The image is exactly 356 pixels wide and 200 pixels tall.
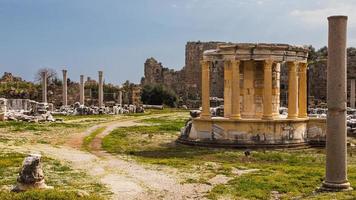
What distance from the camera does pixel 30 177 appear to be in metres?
11.1

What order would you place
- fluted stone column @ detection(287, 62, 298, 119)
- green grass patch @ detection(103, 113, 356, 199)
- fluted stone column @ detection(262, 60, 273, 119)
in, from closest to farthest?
green grass patch @ detection(103, 113, 356, 199)
fluted stone column @ detection(262, 60, 273, 119)
fluted stone column @ detection(287, 62, 298, 119)

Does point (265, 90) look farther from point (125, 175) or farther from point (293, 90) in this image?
point (125, 175)

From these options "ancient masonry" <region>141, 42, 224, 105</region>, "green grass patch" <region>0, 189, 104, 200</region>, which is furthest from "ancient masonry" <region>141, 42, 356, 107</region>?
"green grass patch" <region>0, 189, 104, 200</region>

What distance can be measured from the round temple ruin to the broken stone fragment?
11.8m

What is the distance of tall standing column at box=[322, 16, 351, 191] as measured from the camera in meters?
11.6

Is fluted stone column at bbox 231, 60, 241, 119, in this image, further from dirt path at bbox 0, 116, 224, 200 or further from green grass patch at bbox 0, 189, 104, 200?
green grass patch at bbox 0, 189, 104, 200

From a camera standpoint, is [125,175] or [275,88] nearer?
[125,175]

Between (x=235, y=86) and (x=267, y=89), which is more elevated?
(x=235, y=86)

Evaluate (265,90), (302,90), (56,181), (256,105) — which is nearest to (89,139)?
(256,105)

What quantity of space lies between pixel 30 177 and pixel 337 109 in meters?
6.81

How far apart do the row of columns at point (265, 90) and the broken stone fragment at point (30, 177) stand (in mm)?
12758

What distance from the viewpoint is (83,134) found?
26.6 meters

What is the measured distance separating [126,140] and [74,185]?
12.0 m

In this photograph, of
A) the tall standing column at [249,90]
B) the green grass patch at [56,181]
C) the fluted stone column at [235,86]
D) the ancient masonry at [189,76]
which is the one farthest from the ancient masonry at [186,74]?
the green grass patch at [56,181]
